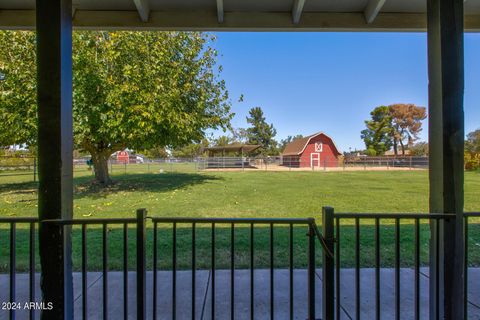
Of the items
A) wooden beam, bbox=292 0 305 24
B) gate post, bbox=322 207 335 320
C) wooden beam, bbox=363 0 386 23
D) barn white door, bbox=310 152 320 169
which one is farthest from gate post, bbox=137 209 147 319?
barn white door, bbox=310 152 320 169

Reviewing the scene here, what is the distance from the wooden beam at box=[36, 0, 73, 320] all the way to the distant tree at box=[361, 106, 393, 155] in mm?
48306

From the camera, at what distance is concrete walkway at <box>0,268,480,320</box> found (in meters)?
2.46

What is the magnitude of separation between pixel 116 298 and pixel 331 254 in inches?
83.1

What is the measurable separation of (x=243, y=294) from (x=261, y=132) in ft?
176

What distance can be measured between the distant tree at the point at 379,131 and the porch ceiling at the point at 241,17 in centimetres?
4652

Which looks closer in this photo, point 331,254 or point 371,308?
point 331,254

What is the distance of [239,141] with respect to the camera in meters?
58.7

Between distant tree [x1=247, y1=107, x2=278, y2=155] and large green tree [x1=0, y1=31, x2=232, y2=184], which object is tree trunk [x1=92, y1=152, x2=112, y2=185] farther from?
distant tree [x1=247, y1=107, x2=278, y2=155]

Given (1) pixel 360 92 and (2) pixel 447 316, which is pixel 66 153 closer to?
(2) pixel 447 316

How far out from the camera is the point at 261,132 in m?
55.9

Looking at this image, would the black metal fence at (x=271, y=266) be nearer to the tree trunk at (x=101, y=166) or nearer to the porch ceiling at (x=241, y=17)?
the porch ceiling at (x=241, y=17)

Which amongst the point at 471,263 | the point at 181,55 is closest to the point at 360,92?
the point at 181,55

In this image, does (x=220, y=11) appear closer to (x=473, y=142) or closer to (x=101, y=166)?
(x=101, y=166)

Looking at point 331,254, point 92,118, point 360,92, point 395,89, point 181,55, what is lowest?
point 331,254
